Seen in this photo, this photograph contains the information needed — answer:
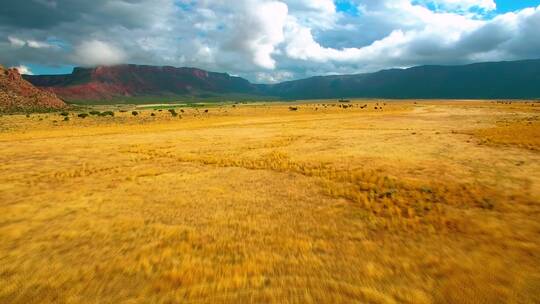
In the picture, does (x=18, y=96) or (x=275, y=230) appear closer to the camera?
(x=275, y=230)

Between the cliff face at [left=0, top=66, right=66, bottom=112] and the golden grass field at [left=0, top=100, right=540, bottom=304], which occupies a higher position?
the cliff face at [left=0, top=66, right=66, bottom=112]

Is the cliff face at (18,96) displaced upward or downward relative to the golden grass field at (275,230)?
upward

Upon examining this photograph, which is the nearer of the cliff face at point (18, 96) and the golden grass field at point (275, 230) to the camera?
the golden grass field at point (275, 230)

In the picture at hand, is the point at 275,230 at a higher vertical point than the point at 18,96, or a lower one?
lower

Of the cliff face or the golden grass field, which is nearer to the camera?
the golden grass field

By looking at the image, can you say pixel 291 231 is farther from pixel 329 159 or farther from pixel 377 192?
pixel 329 159
